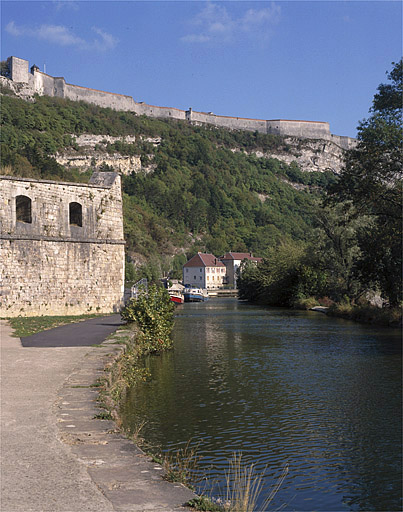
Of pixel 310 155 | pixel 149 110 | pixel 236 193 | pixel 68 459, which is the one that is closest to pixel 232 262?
pixel 236 193

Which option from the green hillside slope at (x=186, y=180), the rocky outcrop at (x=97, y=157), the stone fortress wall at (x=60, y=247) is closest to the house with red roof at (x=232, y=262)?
the green hillside slope at (x=186, y=180)

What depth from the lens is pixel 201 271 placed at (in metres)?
116

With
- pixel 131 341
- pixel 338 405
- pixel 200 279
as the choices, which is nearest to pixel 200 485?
pixel 338 405

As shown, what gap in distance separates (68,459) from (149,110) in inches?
6065

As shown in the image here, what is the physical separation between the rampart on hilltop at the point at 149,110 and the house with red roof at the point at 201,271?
4177cm

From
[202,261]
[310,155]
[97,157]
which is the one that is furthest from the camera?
[310,155]

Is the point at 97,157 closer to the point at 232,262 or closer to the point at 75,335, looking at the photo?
the point at 232,262

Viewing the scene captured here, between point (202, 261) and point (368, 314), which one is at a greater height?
point (202, 261)

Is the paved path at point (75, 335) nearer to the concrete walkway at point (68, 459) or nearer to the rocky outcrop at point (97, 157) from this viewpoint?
the concrete walkway at point (68, 459)

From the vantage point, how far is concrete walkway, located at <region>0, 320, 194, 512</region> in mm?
4258

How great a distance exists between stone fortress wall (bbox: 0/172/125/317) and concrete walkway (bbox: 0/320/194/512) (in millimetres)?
13925

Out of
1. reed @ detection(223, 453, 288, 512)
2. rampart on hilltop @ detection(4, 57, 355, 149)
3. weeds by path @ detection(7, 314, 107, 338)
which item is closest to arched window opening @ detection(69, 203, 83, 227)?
weeds by path @ detection(7, 314, 107, 338)

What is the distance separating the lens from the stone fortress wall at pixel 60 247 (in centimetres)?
2239

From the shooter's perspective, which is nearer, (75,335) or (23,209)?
(75,335)
